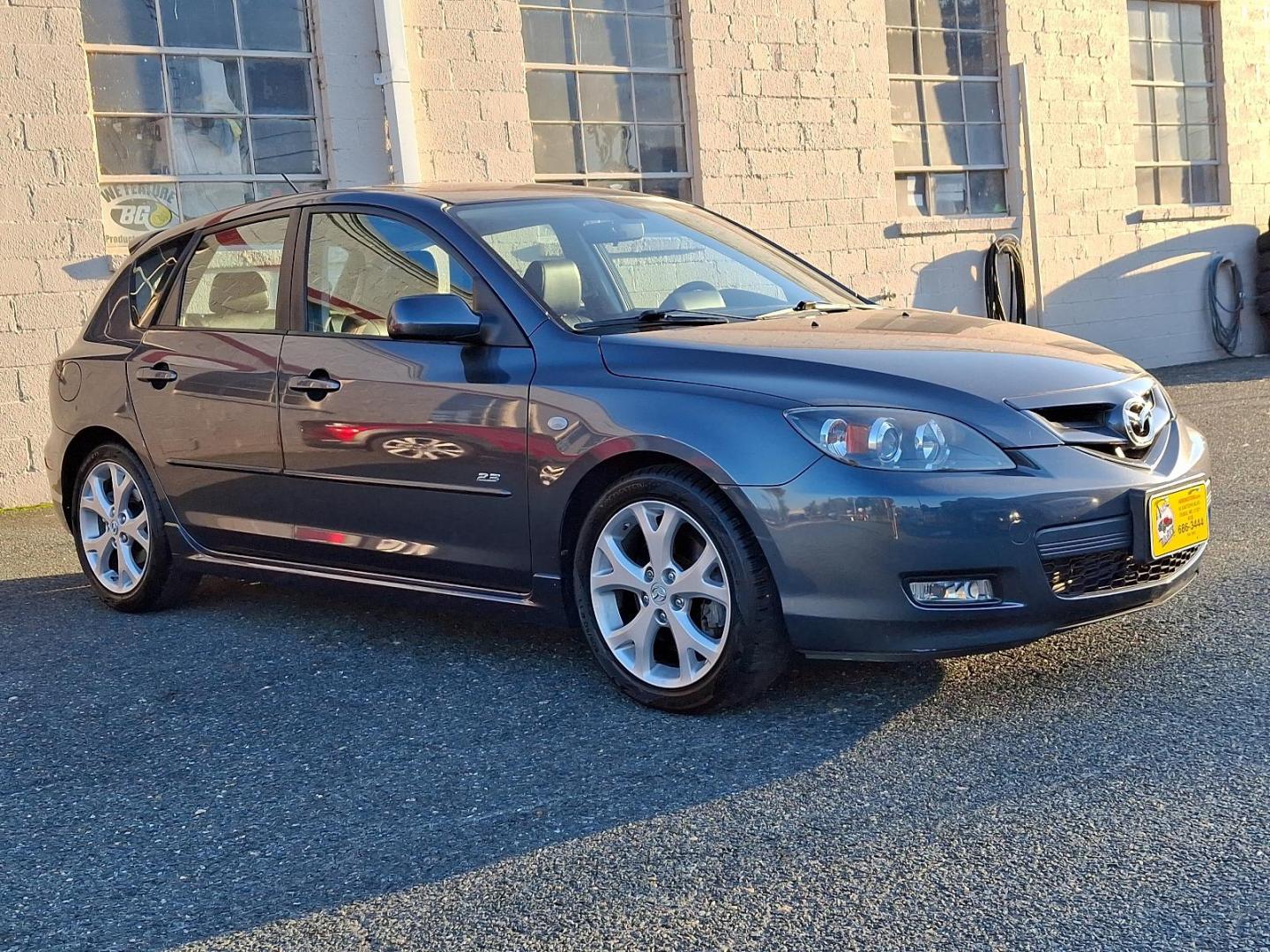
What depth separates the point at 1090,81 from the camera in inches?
576

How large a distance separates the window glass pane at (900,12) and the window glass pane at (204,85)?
612 cm

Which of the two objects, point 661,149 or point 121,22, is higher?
point 121,22

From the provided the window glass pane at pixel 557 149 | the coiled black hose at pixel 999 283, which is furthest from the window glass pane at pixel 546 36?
the coiled black hose at pixel 999 283

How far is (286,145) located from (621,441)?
22.4ft

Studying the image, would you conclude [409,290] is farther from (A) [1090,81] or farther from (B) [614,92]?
(A) [1090,81]

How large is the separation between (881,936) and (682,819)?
2.43ft

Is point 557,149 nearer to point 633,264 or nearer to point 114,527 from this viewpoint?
point 114,527

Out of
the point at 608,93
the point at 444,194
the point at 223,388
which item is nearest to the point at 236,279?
the point at 223,388

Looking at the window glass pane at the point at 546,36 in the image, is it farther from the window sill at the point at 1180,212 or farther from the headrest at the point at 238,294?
the window sill at the point at 1180,212

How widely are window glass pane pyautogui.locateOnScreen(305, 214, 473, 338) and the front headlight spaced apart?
4.78ft

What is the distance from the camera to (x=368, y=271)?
5.10 m

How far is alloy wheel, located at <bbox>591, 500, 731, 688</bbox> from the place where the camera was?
407cm

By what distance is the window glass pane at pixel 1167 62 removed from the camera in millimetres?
15430

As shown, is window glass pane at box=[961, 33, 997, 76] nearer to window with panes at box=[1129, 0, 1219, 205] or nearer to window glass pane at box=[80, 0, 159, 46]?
window with panes at box=[1129, 0, 1219, 205]
